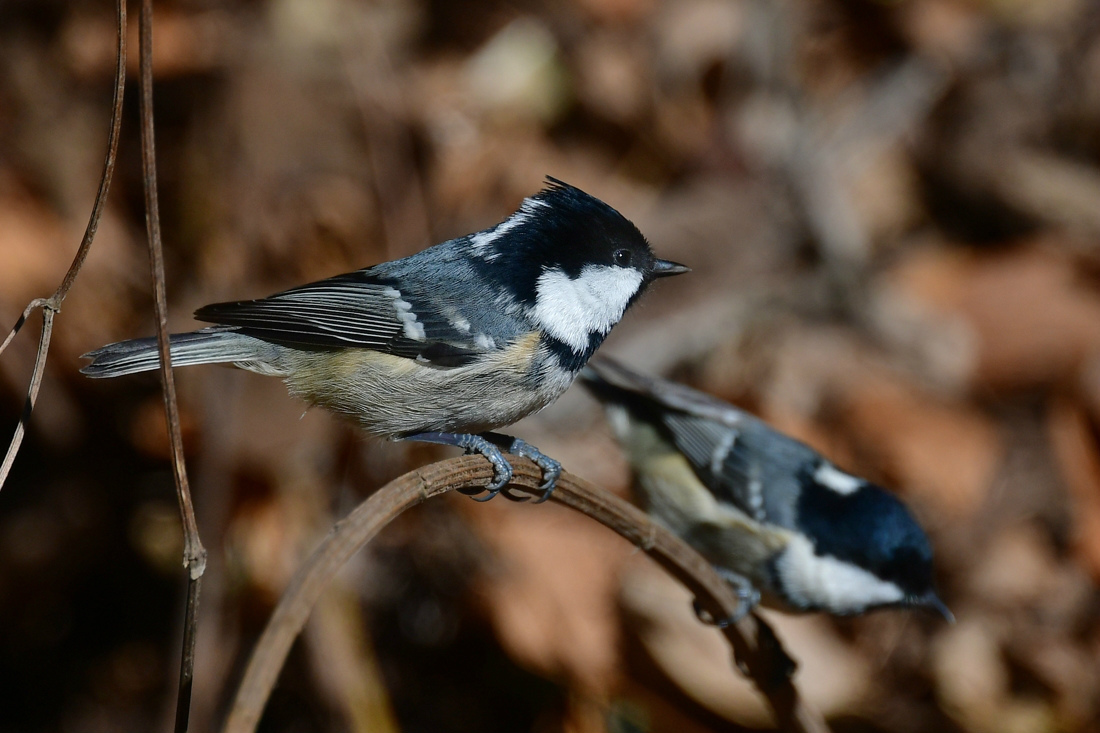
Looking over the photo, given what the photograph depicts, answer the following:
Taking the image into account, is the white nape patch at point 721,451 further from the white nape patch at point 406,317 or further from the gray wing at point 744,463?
the white nape patch at point 406,317

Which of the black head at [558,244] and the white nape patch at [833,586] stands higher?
the black head at [558,244]

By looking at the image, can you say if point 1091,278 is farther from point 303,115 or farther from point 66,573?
point 66,573

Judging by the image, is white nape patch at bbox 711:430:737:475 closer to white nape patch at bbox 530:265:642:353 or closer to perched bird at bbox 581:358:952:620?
perched bird at bbox 581:358:952:620

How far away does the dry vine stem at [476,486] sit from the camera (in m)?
0.80

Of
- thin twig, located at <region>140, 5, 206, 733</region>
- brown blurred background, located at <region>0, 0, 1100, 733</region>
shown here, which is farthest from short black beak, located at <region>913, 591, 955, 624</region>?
thin twig, located at <region>140, 5, 206, 733</region>

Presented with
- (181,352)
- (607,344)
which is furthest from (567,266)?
(607,344)

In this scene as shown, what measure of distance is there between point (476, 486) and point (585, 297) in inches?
14.6

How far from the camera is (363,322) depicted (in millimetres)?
1432

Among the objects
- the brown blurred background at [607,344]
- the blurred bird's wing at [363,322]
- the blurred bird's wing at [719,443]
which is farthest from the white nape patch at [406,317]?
the brown blurred background at [607,344]

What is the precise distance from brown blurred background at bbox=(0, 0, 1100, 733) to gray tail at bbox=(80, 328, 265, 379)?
2.80 feet

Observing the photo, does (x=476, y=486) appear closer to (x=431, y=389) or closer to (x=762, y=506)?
(x=431, y=389)

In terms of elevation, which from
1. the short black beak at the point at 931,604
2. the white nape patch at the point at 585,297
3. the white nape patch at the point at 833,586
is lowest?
the short black beak at the point at 931,604

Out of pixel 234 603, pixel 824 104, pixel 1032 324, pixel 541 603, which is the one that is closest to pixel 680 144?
pixel 824 104

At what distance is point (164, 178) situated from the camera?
2.77 meters
